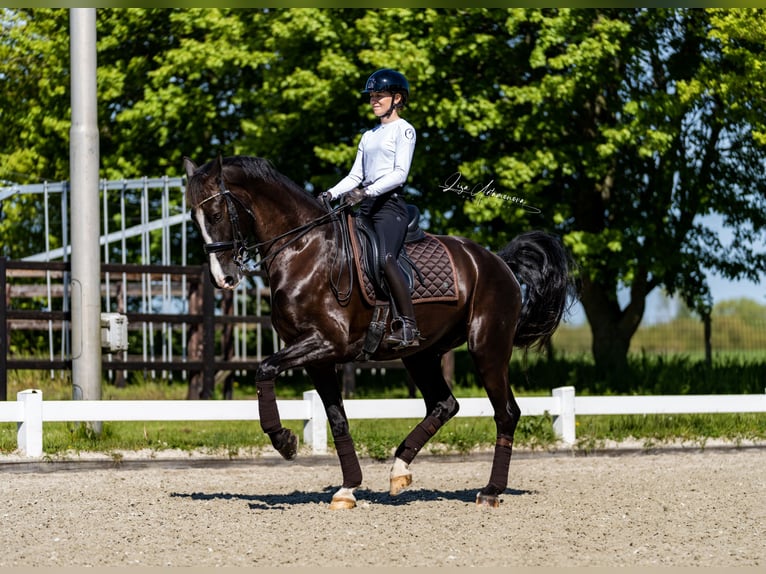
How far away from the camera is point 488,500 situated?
8625mm

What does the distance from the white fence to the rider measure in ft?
11.5

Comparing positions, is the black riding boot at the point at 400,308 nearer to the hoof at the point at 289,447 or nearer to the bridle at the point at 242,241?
the bridle at the point at 242,241

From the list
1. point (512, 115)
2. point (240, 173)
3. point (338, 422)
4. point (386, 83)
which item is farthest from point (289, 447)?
point (512, 115)

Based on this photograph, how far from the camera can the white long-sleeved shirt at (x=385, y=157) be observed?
833 cm

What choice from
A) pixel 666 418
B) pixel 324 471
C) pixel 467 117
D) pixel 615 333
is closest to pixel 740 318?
pixel 615 333

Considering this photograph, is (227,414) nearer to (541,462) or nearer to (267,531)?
(541,462)

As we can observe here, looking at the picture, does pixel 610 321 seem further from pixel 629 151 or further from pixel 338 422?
pixel 338 422

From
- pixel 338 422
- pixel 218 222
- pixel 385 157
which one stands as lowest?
pixel 338 422

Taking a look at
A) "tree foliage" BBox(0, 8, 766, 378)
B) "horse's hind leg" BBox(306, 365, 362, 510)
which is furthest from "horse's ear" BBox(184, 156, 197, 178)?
"tree foliage" BBox(0, 8, 766, 378)

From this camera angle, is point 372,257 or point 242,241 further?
point 372,257

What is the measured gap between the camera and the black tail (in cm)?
973

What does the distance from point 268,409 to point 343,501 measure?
0.94m

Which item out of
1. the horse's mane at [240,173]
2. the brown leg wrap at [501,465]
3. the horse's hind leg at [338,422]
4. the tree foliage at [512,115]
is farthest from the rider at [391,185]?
the tree foliage at [512,115]

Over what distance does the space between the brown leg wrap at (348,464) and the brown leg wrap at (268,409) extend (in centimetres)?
75
